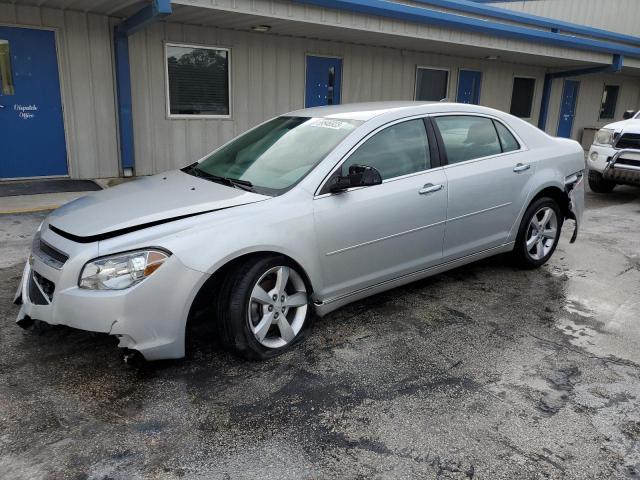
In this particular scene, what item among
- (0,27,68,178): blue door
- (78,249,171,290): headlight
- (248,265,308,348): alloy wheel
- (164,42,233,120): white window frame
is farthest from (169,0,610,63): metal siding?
(78,249,171,290): headlight

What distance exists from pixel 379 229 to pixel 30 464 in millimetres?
2499

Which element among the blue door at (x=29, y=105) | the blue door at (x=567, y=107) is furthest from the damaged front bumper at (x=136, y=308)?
the blue door at (x=567, y=107)

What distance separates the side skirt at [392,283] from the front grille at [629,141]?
5.19m

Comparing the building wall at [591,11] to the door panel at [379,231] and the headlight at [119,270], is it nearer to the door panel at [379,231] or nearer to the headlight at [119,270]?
the door panel at [379,231]

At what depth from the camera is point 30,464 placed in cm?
250

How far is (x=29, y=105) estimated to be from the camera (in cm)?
835

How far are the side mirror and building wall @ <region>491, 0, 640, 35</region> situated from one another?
16.2 metres

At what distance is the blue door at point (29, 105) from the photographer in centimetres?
809

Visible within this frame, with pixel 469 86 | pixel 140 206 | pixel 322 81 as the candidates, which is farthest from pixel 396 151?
pixel 469 86

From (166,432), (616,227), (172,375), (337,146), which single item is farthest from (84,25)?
(616,227)

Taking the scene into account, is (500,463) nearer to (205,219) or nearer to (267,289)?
(267,289)

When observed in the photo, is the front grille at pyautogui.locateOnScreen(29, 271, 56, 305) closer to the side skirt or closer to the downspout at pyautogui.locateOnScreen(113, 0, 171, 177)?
the side skirt

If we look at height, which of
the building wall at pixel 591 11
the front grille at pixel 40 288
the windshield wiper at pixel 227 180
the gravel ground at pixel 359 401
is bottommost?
the gravel ground at pixel 359 401

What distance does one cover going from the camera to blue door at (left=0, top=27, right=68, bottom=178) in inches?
318
